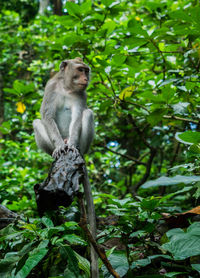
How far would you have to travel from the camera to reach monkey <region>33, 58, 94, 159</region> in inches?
152

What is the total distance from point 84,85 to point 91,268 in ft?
9.42

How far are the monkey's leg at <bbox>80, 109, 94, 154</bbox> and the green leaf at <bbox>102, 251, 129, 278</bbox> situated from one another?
205cm

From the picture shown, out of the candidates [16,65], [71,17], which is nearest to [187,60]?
[71,17]

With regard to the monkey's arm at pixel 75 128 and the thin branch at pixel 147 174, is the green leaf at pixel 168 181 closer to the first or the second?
the monkey's arm at pixel 75 128

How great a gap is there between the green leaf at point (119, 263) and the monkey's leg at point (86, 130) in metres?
2.05

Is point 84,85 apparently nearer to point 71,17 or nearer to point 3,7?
point 71,17

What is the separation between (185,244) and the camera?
5.65 feet

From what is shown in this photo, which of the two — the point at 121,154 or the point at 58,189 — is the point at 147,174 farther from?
the point at 58,189

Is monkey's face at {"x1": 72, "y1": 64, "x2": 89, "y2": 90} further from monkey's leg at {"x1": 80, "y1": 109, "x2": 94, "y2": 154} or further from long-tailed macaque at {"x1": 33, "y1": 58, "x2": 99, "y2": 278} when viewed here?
monkey's leg at {"x1": 80, "y1": 109, "x2": 94, "y2": 154}

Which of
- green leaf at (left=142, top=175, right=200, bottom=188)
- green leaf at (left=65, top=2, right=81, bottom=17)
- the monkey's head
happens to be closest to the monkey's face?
the monkey's head

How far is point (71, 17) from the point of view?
316 cm

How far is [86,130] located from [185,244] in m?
2.48

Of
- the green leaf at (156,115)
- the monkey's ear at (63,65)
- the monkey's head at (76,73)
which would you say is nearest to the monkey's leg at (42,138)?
the monkey's head at (76,73)

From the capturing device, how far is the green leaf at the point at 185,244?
1627 mm
